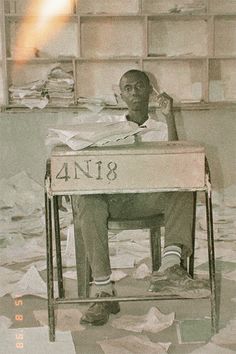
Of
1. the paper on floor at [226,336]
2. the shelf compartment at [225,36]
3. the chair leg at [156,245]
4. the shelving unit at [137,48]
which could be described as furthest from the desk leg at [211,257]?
the shelf compartment at [225,36]

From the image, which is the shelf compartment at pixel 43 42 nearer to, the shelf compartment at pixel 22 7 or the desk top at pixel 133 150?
the shelf compartment at pixel 22 7

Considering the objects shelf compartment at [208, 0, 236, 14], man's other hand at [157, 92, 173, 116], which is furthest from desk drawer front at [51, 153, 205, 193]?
shelf compartment at [208, 0, 236, 14]

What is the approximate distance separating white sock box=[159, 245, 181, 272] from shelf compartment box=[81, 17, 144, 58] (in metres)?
2.05

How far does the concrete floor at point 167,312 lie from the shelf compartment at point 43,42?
69.0 inches

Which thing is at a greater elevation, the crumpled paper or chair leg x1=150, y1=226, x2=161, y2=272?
the crumpled paper

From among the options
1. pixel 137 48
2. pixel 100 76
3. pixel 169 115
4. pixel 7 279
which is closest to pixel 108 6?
pixel 137 48

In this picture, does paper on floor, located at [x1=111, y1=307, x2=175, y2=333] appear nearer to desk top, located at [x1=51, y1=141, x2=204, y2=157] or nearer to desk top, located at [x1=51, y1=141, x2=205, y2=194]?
desk top, located at [x1=51, y1=141, x2=205, y2=194]

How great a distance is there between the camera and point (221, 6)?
3621mm

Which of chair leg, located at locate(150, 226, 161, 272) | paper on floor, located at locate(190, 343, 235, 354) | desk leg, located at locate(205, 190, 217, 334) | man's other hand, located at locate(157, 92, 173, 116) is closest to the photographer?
paper on floor, located at locate(190, 343, 235, 354)

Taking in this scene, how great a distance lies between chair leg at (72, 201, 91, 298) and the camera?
1.98 m

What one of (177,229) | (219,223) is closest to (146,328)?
(177,229)

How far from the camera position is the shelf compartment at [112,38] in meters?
3.64

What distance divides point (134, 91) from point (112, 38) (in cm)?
131

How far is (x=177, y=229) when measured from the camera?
188 centimetres
